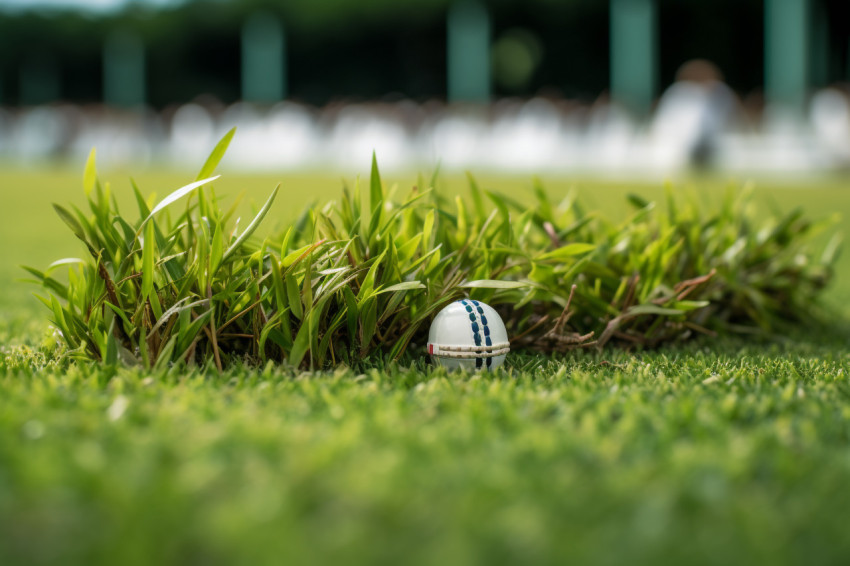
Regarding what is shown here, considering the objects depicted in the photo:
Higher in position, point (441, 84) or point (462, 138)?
point (441, 84)

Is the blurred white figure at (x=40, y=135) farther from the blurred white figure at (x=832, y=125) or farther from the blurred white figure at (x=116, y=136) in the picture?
the blurred white figure at (x=832, y=125)

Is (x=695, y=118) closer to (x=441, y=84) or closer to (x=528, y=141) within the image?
(x=528, y=141)

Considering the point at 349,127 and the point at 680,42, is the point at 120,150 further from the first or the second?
the point at 680,42

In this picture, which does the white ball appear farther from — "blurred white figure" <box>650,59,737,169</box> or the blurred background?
"blurred white figure" <box>650,59,737,169</box>

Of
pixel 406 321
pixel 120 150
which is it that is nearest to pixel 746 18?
pixel 120 150

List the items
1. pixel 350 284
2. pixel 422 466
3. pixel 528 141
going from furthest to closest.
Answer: pixel 528 141 → pixel 350 284 → pixel 422 466

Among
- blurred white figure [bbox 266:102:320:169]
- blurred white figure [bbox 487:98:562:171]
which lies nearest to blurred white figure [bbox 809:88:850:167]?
blurred white figure [bbox 487:98:562:171]

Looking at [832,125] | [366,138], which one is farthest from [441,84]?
[832,125]
